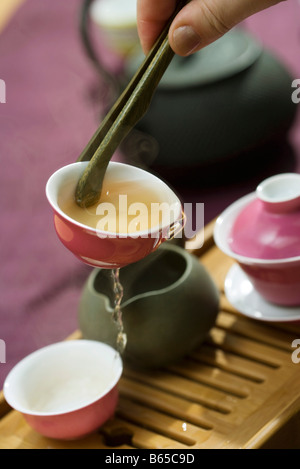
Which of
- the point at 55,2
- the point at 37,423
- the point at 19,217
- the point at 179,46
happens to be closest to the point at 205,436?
the point at 37,423

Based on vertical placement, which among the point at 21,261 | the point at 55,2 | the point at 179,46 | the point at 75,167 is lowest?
the point at 21,261

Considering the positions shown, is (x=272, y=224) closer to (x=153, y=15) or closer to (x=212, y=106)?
(x=153, y=15)

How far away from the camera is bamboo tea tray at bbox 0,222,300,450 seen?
936 mm

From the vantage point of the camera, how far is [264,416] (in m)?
0.94

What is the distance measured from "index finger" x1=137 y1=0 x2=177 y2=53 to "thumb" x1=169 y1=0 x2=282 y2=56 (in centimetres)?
11

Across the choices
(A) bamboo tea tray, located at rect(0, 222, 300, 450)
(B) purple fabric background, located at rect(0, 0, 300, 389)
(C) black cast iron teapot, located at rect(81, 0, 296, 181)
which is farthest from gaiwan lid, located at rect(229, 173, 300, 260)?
(C) black cast iron teapot, located at rect(81, 0, 296, 181)

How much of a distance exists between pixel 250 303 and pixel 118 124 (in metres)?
0.39

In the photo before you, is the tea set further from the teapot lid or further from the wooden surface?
the wooden surface

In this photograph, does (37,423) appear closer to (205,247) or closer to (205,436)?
(205,436)

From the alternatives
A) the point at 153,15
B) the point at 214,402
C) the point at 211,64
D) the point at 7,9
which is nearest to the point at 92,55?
the point at 211,64

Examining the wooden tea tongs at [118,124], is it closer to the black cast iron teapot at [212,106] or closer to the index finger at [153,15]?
the index finger at [153,15]

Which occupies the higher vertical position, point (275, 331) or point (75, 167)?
point (75, 167)

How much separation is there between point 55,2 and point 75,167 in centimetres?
210

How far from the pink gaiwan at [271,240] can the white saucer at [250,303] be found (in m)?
0.01
